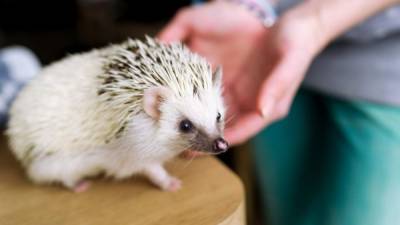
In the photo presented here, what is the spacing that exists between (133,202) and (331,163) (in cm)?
54

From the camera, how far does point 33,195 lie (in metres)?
0.81

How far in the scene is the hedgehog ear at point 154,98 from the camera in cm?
71

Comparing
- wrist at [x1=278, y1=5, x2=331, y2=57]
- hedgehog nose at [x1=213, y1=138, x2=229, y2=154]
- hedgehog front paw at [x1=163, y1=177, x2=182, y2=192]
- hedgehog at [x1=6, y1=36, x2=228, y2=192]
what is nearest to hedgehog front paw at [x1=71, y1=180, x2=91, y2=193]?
hedgehog at [x1=6, y1=36, x2=228, y2=192]

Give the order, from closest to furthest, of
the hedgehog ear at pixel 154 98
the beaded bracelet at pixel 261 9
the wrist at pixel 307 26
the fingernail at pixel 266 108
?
the hedgehog ear at pixel 154 98, the fingernail at pixel 266 108, the wrist at pixel 307 26, the beaded bracelet at pixel 261 9

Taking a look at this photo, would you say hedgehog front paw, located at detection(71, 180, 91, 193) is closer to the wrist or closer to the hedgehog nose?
the hedgehog nose

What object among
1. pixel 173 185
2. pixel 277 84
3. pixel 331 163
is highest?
pixel 277 84

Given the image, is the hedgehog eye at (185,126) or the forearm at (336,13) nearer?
the hedgehog eye at (185,126)

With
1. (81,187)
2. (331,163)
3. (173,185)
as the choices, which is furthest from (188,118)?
(331,163)

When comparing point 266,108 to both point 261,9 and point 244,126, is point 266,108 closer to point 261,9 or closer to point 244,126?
point 244,126

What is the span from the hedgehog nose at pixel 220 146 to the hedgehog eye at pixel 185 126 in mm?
46

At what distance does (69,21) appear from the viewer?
2.69 m

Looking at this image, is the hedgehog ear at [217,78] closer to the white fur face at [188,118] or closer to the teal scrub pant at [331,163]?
the white fur face at [188,118]

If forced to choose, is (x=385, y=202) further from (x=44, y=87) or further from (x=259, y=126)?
(x=44, y=87)

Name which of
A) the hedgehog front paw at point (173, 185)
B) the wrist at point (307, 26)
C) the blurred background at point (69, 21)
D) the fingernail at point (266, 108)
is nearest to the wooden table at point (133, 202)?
the hedgehog front paw at point (173, 185)
